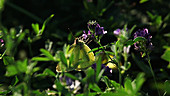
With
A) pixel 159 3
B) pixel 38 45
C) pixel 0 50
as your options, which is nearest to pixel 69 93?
pixel 0 50

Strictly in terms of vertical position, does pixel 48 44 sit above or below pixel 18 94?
above

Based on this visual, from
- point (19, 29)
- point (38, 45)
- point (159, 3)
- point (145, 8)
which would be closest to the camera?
point (19, 29)

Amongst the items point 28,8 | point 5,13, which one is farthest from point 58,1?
point 5,13

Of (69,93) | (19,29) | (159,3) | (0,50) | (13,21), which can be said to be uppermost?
(13,21)

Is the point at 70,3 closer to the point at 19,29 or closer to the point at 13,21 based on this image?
the point at 13,21

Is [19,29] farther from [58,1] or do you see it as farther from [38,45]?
[58,1]

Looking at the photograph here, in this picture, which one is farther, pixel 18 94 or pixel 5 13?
pixel 5 13

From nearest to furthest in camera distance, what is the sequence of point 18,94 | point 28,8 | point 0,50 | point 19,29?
point 18,94 → point 0,50 → point 19,29 → point 28,8
